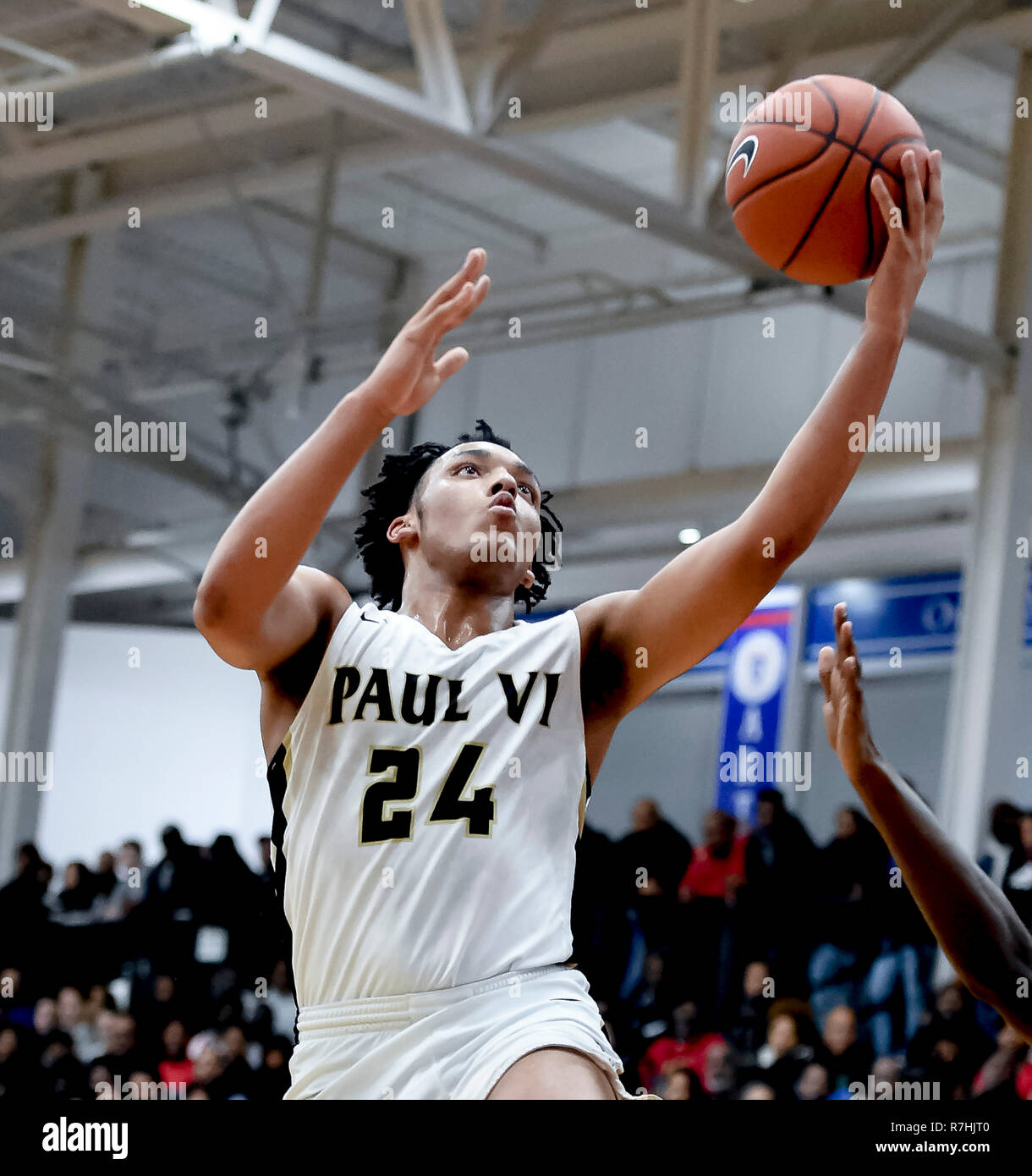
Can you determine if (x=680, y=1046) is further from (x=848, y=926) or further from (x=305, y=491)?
(x=305, y=491)

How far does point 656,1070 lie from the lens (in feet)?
31.3

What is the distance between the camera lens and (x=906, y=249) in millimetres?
2953

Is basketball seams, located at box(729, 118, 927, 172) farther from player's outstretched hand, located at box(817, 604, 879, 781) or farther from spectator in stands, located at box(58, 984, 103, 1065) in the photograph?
spectator in stands, located at box(58, 984, 103, 1065)

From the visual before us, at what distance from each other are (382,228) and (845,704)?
46.5ft

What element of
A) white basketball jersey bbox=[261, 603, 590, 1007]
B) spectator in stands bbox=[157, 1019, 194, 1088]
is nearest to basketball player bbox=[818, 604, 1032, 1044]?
white basketball jersey bbox=[261, 603, 590, 1007]

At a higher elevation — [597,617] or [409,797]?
[597,617]

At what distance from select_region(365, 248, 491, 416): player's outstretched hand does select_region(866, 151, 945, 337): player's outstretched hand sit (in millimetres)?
690

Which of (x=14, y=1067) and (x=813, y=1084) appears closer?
(x=813, y=1084)

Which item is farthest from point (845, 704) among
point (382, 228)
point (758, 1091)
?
point (382, 228)

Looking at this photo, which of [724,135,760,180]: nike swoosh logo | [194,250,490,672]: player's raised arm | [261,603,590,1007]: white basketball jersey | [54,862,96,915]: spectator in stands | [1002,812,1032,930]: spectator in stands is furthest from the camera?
[54,862,96,915]: spectator in stands

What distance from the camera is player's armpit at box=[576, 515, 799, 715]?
9.87ft

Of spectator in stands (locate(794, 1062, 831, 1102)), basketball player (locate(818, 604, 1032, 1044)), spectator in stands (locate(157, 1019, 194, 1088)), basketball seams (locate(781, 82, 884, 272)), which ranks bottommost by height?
spectator in stands (locate(157, 1019, 194, 1088))
